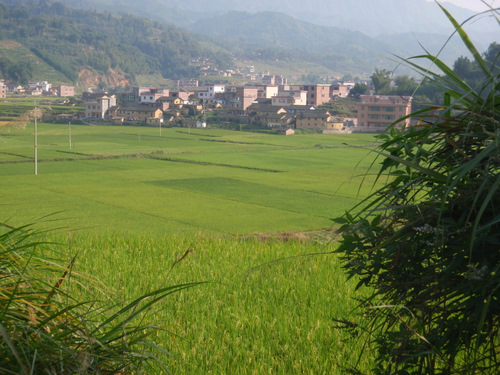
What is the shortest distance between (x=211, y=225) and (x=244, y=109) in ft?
218

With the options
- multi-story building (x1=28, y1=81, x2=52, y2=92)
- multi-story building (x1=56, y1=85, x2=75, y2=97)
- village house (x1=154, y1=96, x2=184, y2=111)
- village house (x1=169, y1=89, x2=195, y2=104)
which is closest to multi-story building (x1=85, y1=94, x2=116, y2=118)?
village house (x1=154, y1=96, x2=184, y2=111)

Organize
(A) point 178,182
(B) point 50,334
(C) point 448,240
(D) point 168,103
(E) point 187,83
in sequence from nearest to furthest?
(C) point 448,240 < (B) point 50,334 < (A) point 178,182 < (D) point 168,103 < (E) point 187,83

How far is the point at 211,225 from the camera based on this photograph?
2064 cm

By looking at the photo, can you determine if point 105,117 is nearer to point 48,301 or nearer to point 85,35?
point 48,301

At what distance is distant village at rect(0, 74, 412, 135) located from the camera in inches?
2847

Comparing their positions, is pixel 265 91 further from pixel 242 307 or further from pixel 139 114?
pixel 242 307

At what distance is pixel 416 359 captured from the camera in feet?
8.66

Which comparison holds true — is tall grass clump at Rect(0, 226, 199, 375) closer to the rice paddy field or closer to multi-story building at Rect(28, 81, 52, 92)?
the rice paddy field

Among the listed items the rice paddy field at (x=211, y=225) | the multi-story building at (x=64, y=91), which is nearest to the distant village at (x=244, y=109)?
the rice paddy field at (x=211, y=225)

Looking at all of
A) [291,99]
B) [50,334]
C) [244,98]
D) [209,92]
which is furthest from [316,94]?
[50,334]

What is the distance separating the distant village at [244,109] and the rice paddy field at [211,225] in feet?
23.5

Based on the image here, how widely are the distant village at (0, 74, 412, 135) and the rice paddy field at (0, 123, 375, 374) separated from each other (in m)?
7.16

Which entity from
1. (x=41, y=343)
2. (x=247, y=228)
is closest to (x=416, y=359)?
(x=41, y=343)

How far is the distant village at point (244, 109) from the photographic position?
72.3 metres
